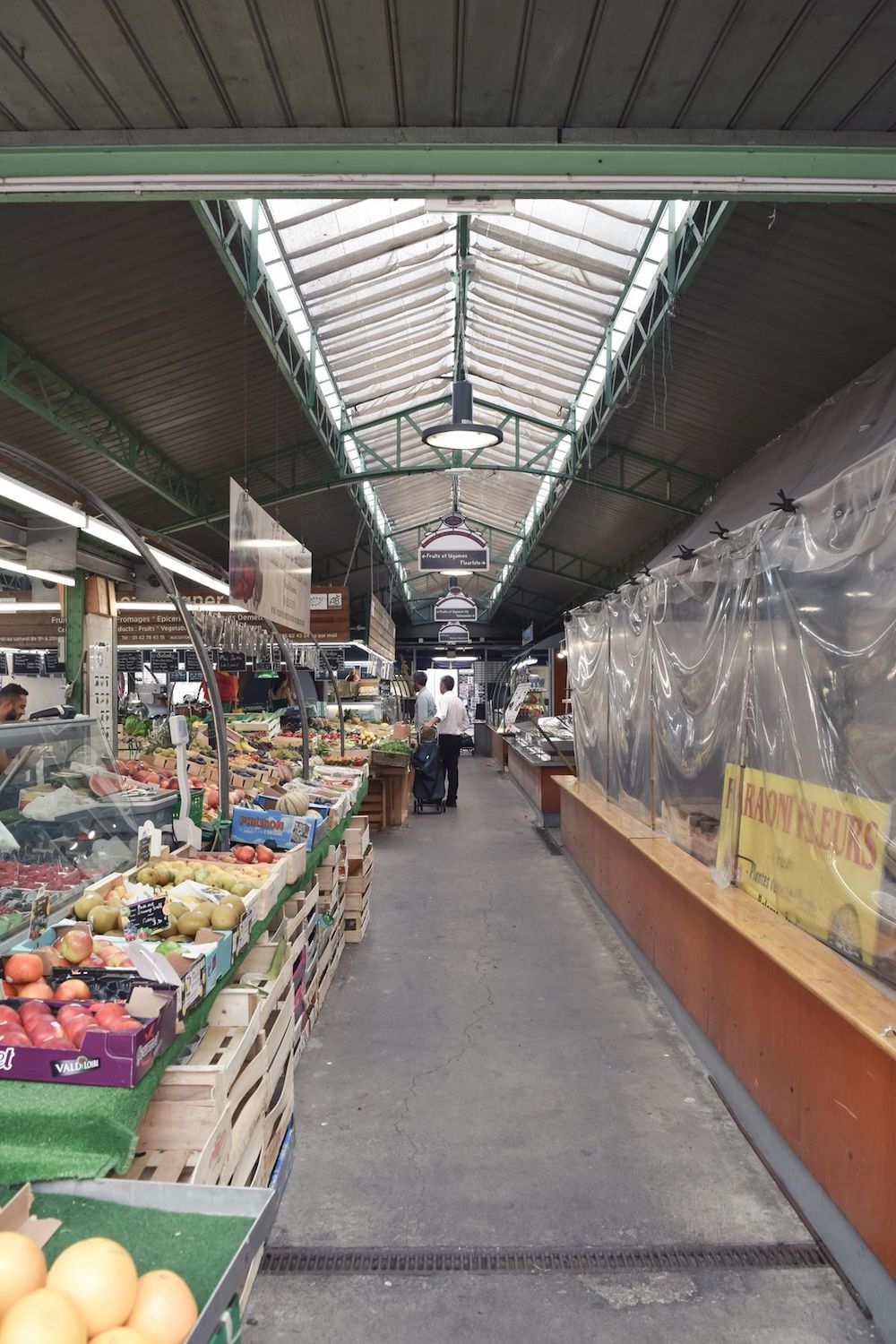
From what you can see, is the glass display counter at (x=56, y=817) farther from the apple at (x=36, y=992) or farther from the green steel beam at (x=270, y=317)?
the green steel beam at (x=270, y=317)

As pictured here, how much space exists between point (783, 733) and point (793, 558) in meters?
0.74

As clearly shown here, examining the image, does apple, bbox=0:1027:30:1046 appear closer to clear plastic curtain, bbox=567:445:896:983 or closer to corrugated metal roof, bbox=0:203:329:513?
clear plastic curtain, bbox=567:445:896:983

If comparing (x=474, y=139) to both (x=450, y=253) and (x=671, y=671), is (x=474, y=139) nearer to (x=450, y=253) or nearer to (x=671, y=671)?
(x=671, y=671)

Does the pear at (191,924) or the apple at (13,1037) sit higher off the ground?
the pear at (191,924)

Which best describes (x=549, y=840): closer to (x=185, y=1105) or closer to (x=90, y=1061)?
(x=185, y=1105)

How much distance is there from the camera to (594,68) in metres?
2.00

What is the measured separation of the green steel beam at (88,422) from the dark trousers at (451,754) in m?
4.96

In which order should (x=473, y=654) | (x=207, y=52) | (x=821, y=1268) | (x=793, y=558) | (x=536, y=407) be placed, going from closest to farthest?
(x=207, y=52), (x=821, y=1268), (x=793, y=558), (x=536, y=407), (x=473, y=654)

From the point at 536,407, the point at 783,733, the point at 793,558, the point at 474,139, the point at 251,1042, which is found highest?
the point at 536,407

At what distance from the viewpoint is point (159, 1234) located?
1747mm

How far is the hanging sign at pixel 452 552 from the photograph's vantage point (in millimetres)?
11492

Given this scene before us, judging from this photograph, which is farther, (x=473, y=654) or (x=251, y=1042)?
(x=473, y=654)

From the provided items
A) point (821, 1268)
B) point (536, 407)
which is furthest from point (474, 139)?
point (536, 407)

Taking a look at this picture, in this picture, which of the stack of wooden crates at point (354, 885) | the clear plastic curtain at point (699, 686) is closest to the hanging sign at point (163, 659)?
the stack of wooden crates at point (354, 885)
